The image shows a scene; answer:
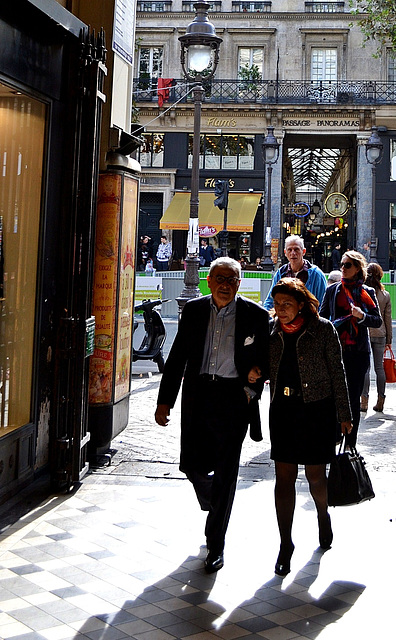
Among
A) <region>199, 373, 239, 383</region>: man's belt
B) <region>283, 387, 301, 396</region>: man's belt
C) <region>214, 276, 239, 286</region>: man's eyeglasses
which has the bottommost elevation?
<region>283, 387, 301, 396</region>: man's belt

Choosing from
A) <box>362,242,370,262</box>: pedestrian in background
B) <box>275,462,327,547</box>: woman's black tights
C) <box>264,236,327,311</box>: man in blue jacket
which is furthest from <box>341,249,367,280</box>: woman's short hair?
<box>362,242,370,262</box>: pedestrian in background

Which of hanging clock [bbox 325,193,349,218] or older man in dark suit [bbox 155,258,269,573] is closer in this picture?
older man in dark suit [bbox 155,258,269,573]

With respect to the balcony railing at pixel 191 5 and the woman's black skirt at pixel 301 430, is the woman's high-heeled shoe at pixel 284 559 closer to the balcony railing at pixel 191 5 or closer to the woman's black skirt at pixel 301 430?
the woman's black skirt at pixel 301 430

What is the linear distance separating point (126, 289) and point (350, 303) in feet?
7.01

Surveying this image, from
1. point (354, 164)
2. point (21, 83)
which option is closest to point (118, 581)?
point (21, 83)

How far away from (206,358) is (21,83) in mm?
2576

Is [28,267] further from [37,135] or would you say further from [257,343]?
[257,343]

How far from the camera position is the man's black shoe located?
5242mm

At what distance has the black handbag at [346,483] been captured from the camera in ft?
18.0

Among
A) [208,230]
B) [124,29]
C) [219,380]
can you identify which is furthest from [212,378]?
[208,230]

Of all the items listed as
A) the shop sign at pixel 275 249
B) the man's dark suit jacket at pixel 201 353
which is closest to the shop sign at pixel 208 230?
the shop sign at pixel 275 249

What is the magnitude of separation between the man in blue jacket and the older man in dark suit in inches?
95.5

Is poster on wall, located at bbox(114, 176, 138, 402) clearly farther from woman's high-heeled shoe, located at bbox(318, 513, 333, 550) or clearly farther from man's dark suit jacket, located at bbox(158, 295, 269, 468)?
woman's high-heeled shoe, located at bbox(318, 513, 333, 550)

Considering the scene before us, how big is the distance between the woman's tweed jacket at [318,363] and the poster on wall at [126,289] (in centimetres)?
307
